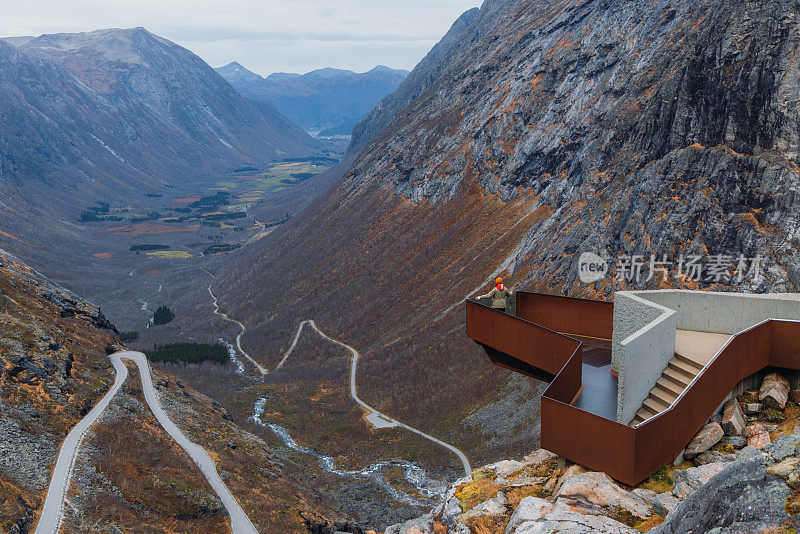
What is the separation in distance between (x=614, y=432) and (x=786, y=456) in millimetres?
3311

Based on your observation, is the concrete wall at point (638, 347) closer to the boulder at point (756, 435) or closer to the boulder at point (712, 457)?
the boulder at point (712, 457)

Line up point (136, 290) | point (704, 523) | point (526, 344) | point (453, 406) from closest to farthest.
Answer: point (704, 523)
point (526, 344)
point (453, 406)
point (136, 290)

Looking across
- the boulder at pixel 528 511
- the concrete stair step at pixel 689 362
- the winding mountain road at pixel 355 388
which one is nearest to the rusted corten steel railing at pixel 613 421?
the concrete stair step at pixel 689 362

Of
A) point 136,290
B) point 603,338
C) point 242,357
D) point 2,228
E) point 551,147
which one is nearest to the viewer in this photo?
point 603,338

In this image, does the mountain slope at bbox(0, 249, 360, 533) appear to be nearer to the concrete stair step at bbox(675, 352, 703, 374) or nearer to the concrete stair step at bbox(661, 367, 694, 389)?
the concrete stair step at bbox(661, 367, 694, 389)

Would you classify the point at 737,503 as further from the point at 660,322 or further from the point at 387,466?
the point at 387,466

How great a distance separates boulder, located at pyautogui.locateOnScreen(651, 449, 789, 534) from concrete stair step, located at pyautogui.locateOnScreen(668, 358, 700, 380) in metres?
5.83

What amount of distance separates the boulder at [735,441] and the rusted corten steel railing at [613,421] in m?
0.64

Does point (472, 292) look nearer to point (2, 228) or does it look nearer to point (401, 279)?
point (401, 279)

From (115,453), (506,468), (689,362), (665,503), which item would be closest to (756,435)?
(689,362)

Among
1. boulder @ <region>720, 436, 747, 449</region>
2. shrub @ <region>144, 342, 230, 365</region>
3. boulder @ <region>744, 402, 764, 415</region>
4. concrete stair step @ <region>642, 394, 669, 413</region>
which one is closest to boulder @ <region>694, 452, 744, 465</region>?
boulder @ <region>720, 436, 747, 449</region>

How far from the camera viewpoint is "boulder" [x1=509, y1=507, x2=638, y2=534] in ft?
37.9

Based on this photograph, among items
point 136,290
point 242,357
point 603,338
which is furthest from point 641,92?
point 136,290

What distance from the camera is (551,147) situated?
265 feet
